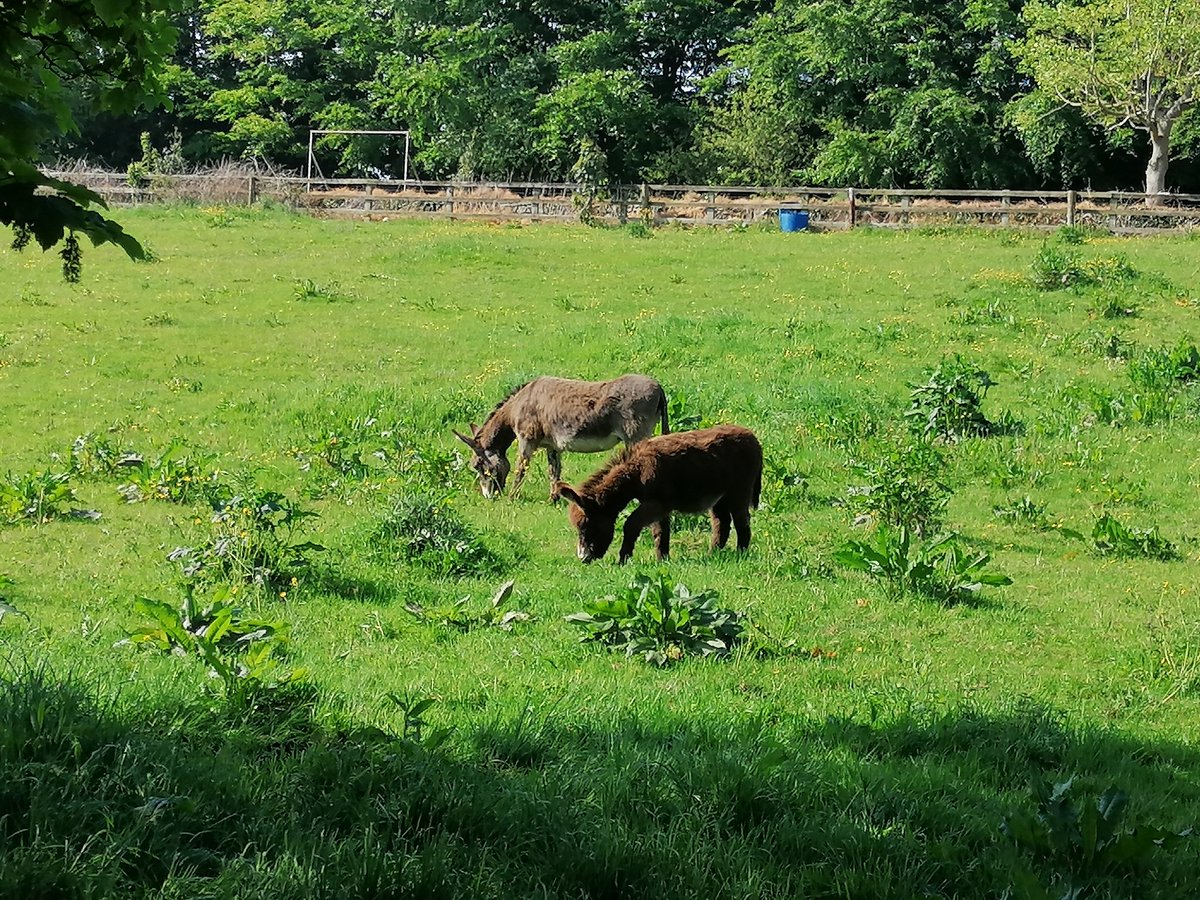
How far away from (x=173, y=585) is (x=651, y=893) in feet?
19.6

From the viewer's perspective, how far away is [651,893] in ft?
12.1

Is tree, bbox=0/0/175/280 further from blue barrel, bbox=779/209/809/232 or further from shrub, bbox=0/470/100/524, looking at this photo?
blue barrel, bbox=779/209/809/232

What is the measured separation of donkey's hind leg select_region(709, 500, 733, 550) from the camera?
33.5ft

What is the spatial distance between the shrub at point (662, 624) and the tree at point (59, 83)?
399 cm

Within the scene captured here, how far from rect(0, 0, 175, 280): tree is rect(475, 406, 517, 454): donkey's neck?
31.0ft

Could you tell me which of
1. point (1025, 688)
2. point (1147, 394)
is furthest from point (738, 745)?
point (1147, 394)

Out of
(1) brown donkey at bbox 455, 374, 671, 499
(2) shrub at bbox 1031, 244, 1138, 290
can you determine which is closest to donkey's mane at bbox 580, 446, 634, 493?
(1) brown donkey at bbox 455, 374, 671, 499

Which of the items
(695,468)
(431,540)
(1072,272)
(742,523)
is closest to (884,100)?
(1072,272)

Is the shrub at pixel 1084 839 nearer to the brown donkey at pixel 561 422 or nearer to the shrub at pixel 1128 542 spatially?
the shrub at pixel 1128 542

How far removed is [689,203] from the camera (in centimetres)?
3931

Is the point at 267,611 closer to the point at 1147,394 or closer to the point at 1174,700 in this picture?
the point at 1174,700

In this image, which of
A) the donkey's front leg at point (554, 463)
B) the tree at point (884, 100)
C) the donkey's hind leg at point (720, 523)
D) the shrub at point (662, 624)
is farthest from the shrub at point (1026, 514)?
the tree at point (884, 100)

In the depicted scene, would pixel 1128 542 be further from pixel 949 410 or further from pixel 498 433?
pixel 498 433

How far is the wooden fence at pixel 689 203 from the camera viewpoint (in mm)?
35656
